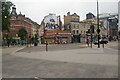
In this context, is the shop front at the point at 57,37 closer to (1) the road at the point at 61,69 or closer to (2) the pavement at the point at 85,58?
(2) the pavement at the point at 85,58

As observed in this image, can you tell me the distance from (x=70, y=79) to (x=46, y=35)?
194 ft

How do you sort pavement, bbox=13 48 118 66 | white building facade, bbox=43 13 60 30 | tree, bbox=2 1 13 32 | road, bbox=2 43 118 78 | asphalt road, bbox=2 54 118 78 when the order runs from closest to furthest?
asphalt road, bbox=2 54 118 78 < road, bbox=2 43 118 78 < pavement, bbox=13 48 118 66 < tree, bbox=2 1 13 32 < white building facade, bbox=43 13 60 30

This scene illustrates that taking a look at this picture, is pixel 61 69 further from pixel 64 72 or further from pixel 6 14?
pixel 6 14

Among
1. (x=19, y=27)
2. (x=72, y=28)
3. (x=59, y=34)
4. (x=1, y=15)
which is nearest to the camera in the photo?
(x=1, y=15)

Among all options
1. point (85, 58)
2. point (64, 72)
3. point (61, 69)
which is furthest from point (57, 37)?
point (64, 72)

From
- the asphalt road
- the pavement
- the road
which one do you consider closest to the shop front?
the pavement

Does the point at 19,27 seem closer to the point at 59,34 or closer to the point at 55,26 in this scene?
the point at 55,26

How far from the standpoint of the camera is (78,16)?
7294 cm

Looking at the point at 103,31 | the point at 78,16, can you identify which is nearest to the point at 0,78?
the point at 78,16

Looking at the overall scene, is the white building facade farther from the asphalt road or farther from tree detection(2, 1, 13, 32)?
the asphalt road

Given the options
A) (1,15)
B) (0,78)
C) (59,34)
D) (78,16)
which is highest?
(78,16)

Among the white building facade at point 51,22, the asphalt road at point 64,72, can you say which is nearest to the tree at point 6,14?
the white building facade at point 51,22

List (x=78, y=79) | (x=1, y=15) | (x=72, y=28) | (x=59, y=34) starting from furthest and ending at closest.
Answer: (x=72, y=28), (x=59, y=34), (x=1, y=15), (x=78, y=79)

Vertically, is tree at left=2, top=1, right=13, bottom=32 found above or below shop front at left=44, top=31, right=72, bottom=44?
above
